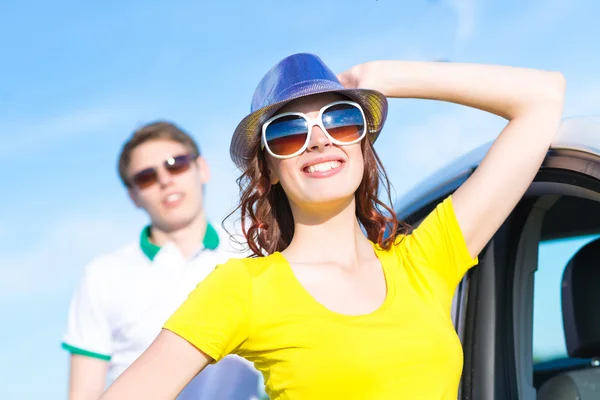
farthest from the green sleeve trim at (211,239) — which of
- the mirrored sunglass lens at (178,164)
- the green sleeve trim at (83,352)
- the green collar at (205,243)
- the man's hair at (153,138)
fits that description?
the green sleeve trim at (83,352)

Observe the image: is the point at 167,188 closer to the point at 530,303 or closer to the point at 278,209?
the point at 278,209

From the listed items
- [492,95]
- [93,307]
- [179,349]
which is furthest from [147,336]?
[492,95]

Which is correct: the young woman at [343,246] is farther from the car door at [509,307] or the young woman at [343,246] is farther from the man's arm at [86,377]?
the man's arm at [86,377]

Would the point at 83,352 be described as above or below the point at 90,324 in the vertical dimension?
below

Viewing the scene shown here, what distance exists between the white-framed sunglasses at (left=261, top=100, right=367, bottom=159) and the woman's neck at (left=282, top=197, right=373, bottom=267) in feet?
0.61

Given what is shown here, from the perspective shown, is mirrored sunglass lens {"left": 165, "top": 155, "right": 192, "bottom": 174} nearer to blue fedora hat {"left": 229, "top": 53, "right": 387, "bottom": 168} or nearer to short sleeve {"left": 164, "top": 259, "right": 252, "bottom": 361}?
blue fedora hat {"left": 229, "top": 53, "right": 387, "bottom": 168}

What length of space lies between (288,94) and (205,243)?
1309mm

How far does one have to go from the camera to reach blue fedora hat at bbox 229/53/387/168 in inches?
97.7

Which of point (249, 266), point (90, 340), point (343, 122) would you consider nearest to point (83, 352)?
point (90, 340)

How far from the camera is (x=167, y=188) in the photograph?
380cm

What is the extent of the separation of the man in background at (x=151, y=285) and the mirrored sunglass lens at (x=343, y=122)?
1.16m

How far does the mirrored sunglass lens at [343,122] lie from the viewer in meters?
2.46

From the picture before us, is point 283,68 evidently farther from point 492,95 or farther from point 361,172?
point 492,95

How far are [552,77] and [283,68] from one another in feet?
2.70
